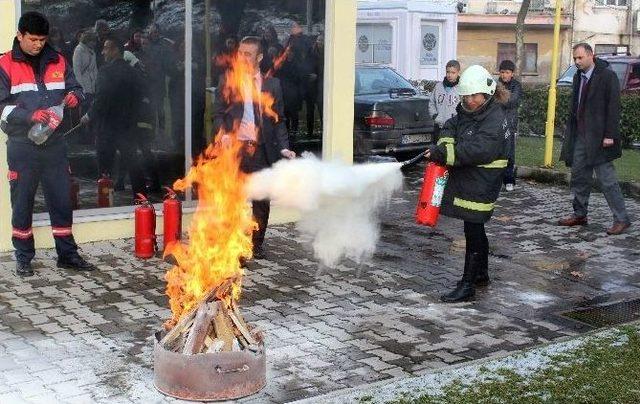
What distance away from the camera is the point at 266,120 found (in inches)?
342

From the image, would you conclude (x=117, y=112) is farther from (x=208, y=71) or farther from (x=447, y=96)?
(x=447, y=96)

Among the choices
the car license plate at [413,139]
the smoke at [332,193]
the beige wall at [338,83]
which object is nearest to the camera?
the smoke at [332,193]

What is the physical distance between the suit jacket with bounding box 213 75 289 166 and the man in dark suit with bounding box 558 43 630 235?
3.74 metres

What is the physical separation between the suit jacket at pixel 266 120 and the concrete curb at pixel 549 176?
258 inches

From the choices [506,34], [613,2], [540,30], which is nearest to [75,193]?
[506,34]

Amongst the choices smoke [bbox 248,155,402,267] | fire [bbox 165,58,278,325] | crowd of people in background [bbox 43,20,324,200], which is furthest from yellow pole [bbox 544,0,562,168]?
fire [bbox 165,58,278,325]

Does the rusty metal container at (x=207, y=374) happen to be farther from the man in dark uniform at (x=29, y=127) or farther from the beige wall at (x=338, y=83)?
the beige wall at (x=338, y=83)

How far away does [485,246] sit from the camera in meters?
7.72

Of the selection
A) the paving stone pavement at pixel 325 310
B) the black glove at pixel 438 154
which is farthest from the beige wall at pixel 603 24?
the black glove at pixel 438 154

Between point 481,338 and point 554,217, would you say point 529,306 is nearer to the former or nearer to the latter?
point 481,338

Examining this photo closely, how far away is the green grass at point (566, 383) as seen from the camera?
17.0 ft

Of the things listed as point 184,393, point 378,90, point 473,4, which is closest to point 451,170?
point 184,393

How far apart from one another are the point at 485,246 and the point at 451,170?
79 cm

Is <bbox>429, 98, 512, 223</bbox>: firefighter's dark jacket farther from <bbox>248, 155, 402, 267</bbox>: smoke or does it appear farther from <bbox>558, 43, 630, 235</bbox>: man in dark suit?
<bbox>558, 43, 630, 235</bbox>: man in dark suit
